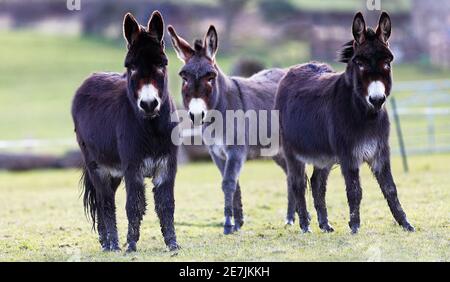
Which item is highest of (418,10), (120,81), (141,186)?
(120,81)

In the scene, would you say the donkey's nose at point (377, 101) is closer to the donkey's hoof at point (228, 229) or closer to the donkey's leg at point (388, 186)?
the donkey's leg at point (388, 186)

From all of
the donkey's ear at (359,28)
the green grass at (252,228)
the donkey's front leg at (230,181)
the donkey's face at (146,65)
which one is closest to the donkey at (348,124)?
the donkey's ear at (359,28)

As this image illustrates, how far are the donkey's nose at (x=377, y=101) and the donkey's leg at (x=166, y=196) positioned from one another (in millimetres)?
2363

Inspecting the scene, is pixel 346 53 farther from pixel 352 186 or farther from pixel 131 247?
pixel 131 247

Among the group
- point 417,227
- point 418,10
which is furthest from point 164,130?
point 418,10

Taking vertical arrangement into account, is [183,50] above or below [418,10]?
A: above

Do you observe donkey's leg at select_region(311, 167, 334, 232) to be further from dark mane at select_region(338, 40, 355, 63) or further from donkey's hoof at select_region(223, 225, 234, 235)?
dark mane at select_region(338, 40, 355, 63)

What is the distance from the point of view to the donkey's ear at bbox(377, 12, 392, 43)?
11.2 meters

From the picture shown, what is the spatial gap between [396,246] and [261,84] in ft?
16.8

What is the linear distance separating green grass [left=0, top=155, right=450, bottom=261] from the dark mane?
2153 mm

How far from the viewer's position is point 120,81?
11.6m
